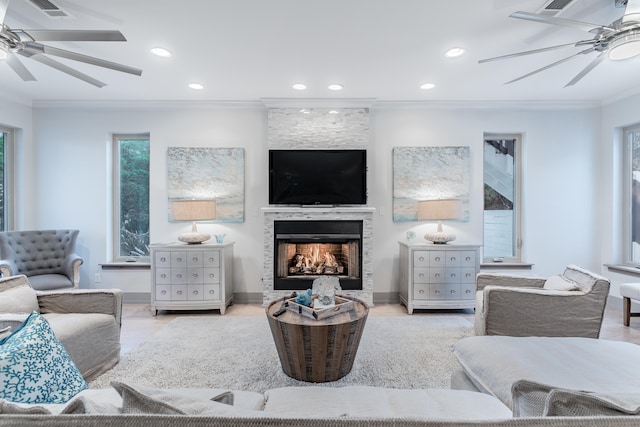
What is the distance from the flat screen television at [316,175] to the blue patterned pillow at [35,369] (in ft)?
10.1

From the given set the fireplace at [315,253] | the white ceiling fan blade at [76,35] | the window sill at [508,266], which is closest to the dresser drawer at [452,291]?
the window sill at [508,266]

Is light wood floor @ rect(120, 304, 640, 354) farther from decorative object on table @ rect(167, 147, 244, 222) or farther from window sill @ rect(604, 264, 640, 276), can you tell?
decorative object on table @ rect(167, 147, 244, 222)

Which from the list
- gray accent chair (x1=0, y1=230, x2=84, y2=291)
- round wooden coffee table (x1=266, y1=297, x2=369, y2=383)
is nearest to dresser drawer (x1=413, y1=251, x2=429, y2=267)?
round wooden coffee table (x1=266, y1=297, x2=369, y2=383)

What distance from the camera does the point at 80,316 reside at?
2523mm

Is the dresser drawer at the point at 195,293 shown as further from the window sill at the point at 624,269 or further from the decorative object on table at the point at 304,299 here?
the window sill at the point at 624,269

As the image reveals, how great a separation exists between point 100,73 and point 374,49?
2772 millimetres

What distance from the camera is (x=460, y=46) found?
289cm

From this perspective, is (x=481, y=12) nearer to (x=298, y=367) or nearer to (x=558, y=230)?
(x=298, y=367)

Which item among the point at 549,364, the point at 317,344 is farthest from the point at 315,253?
the point at 549,364

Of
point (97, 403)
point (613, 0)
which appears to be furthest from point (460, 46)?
point (97, 403)

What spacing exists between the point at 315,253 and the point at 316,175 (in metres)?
1.01

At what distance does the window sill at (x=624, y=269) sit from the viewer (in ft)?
13.0

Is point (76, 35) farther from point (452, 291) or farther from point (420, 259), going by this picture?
point (452, 291)

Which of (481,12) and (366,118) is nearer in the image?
(481,12)
